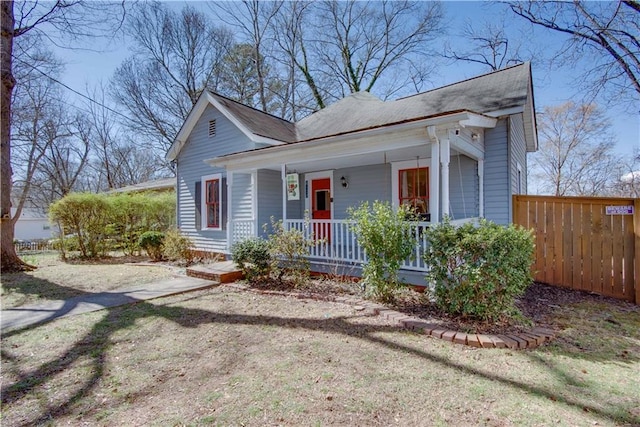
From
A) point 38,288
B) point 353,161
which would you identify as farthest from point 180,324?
point 353,161

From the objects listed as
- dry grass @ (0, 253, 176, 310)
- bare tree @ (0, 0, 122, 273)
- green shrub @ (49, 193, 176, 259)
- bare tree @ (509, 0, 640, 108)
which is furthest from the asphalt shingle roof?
bare tree @ (0, 0, 122, 273)

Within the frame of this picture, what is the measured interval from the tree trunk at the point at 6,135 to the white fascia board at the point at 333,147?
548cm

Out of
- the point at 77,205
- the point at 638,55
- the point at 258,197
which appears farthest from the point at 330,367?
the point at 638,55

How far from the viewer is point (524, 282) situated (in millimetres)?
4094

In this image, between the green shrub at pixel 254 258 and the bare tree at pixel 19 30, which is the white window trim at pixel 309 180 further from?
the bare tree at pixel 19 30

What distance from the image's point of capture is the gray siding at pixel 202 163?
10.1 meters

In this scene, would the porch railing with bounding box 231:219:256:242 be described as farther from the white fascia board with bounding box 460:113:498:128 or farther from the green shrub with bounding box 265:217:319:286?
the white fascia board with bounding box 460:113:498:128

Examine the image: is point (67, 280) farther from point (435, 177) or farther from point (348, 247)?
point (435, 177)

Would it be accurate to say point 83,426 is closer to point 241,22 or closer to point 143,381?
point 143,381

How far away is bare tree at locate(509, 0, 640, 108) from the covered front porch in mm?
7973

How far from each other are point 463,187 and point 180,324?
623 centimetres

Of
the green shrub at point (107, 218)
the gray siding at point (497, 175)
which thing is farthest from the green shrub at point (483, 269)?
the green shrub at point (107, 218)

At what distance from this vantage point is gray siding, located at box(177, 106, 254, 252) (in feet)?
33.2

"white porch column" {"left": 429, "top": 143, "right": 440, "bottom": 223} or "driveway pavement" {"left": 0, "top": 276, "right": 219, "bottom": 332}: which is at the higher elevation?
"white porch column" {"left": 429, "top": 143, "right": 440, "bottom": 223}
